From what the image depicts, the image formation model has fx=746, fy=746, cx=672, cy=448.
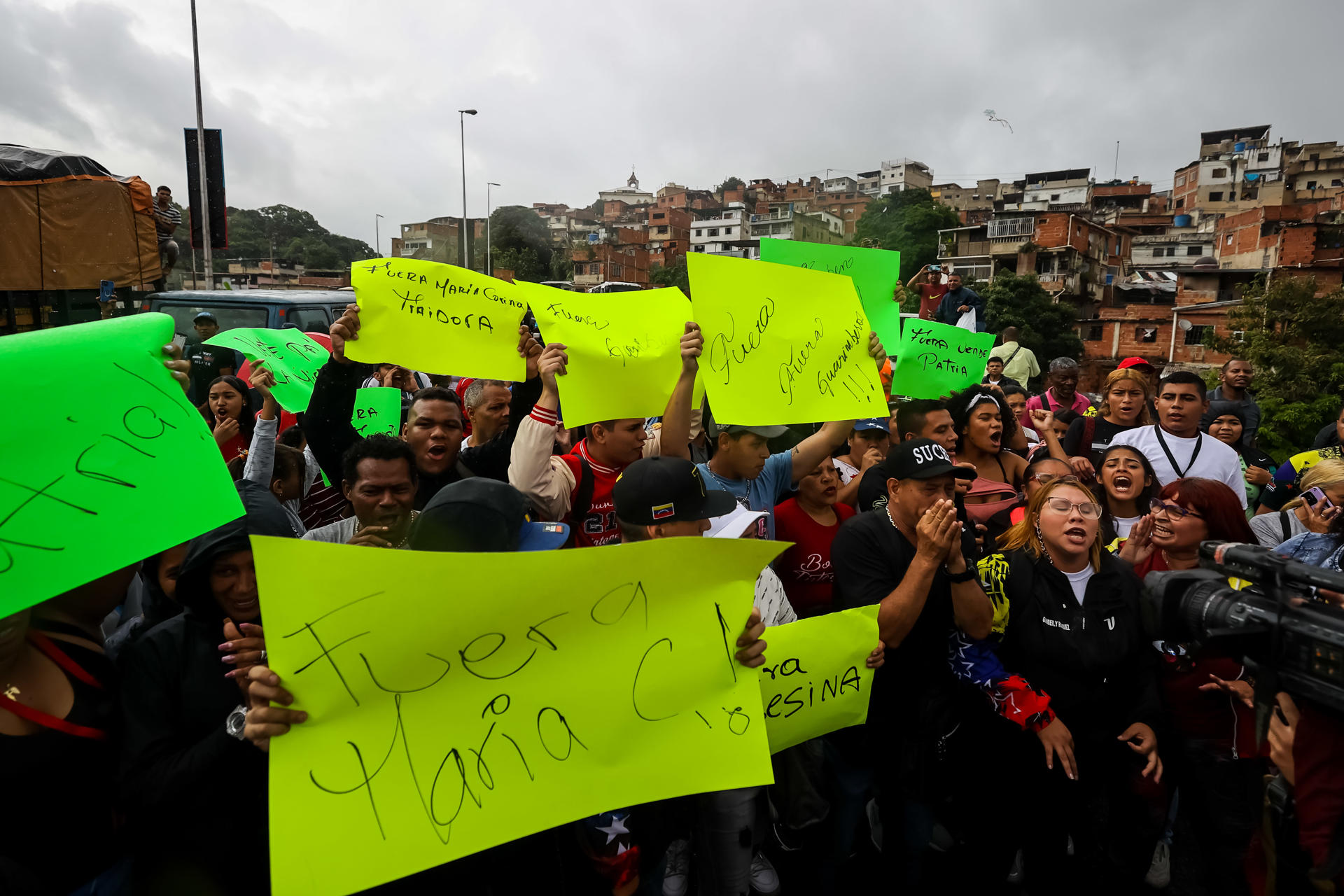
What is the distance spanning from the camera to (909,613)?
2.67 m

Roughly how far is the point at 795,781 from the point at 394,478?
200 cm

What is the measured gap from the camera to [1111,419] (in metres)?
5.25

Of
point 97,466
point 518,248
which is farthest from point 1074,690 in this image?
point 518,248

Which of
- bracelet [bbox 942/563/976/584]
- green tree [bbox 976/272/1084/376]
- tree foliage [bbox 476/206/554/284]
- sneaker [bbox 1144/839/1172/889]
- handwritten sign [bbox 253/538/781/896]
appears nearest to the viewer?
handwritten sign [bbox 253/538/781/896]

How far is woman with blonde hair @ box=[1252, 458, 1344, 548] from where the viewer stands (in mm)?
3701

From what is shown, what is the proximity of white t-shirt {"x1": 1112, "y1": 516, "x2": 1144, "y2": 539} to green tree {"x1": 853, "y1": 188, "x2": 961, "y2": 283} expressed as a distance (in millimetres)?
50516

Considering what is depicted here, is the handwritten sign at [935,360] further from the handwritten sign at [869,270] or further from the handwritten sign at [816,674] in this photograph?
the handwritten sign at [816,674]

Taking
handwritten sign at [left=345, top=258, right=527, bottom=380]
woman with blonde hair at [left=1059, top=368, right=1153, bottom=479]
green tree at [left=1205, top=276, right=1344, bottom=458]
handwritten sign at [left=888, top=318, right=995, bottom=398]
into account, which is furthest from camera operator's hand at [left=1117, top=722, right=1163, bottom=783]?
green tree at [left=1205, top=276, right=1344, bottom=458]

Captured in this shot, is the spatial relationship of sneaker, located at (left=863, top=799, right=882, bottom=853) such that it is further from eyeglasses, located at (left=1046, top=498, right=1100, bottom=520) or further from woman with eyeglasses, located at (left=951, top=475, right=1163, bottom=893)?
eyeglasses, located at (left=1046, top=498, right=1100, bottom=520)

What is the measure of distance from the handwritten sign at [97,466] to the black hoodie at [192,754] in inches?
13.1

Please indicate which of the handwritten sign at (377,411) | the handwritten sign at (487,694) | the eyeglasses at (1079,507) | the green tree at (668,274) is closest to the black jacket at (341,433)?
the handwritten sign at (377,411)

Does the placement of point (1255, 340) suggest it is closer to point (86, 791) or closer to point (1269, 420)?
point (1269, 420)

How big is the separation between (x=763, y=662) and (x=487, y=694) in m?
0.79

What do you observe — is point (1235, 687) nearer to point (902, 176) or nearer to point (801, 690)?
point (801, 690)
